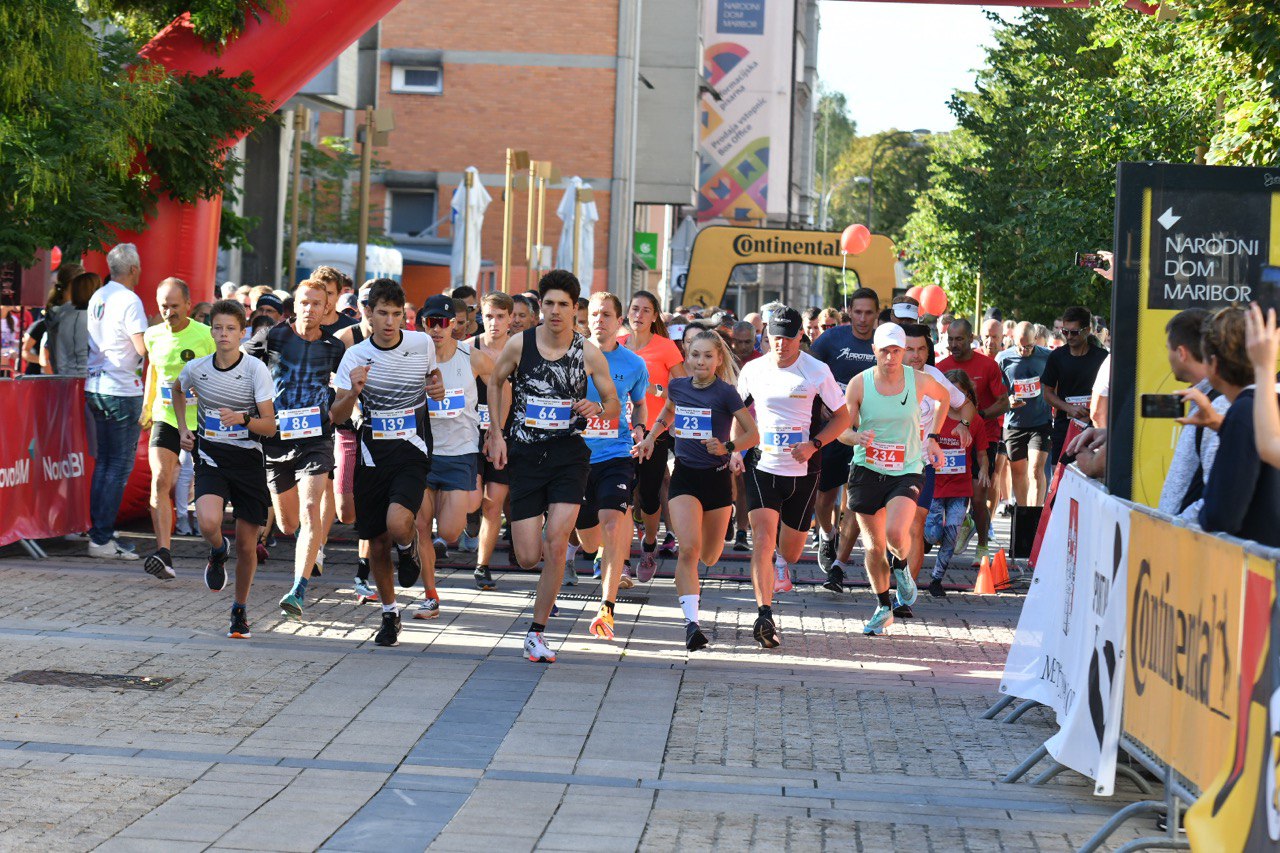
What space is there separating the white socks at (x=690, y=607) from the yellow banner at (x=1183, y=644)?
13.5 ft

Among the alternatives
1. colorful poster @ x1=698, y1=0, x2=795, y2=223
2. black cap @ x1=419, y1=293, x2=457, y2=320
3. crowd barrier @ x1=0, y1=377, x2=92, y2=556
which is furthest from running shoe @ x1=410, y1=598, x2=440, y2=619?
colorful poster @ x1=698, y1=0, x2=795, y2=223

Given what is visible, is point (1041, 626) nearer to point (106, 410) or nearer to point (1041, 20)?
point (106, 410)

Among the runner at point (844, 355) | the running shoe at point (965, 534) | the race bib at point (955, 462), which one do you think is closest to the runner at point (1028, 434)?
the running shoe at point (965, 534)

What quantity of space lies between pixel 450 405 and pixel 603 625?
191 centimetres

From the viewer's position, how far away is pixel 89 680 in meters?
8.51

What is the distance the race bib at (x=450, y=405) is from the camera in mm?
11422

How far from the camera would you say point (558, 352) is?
978cm

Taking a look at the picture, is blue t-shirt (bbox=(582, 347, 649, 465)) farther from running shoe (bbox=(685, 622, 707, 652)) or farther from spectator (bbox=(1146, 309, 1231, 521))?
spectator (bbox=(1146, 309, 1231, 521))

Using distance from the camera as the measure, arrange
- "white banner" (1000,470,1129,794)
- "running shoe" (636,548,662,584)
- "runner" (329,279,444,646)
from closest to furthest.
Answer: "white banner" (1000,470,1129,794) → "runner" (329,279,444,646) → "running shoe" (636,548,662,584)

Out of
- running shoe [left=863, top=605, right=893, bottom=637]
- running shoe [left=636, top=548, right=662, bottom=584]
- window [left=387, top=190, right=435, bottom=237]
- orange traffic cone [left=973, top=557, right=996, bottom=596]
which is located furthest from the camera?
window [left=387, top=190, right=435, bottom=237]

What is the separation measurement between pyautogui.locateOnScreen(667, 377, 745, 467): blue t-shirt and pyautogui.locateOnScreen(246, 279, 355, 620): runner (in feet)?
6.68

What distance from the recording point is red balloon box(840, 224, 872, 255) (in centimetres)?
2628

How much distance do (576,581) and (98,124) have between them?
4.83m

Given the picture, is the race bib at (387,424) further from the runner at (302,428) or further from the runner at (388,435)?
the runner at (302,428)
